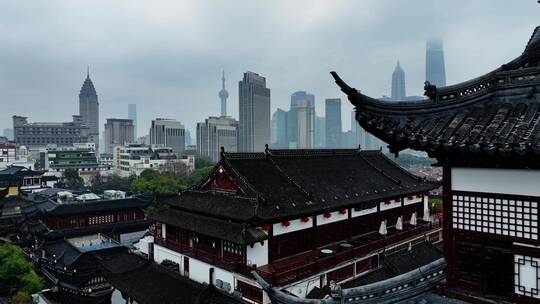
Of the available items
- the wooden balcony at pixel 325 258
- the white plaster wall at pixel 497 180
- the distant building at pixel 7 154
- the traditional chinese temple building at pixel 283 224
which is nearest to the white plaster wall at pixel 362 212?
the traditional chinese temple building at pixel 283 224

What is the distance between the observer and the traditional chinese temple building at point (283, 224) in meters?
21.5

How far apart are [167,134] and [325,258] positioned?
178719 mm

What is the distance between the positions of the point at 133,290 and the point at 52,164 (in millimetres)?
106094

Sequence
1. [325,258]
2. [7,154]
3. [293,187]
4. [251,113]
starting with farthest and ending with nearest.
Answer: [251,113]
[7,154]
[293,187]
[325,258]

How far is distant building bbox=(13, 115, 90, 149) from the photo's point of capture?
183m

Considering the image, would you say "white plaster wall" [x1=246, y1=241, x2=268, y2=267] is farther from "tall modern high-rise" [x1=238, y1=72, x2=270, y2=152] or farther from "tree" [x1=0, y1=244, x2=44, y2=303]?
"tall modern high-rise" [x1=238, y1=72, x2=270, y2=152]

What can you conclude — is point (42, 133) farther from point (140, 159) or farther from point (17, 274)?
point (17, 274)

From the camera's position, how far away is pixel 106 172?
121 metres

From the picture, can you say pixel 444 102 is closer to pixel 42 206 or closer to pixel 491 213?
pixel 491 213

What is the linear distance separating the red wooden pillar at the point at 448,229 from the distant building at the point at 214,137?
17256 cm

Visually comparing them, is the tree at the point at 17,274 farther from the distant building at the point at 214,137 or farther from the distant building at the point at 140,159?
the distant building at the point at 214,137

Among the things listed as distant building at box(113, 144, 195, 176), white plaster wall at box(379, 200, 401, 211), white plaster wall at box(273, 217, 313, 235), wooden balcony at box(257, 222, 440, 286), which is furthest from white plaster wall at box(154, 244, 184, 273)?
distant building at box(113, 144, 195, 176)

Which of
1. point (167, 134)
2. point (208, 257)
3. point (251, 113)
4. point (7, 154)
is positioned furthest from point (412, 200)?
point (167, 134)

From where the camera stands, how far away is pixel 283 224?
22.7 metres
